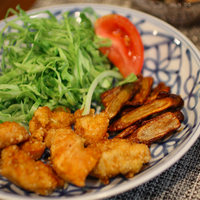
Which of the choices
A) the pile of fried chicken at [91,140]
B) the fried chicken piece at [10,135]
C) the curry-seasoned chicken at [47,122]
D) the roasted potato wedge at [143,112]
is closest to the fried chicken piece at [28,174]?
the pile of fried chicken at [91,140]

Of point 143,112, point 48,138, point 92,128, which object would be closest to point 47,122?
point 48,138

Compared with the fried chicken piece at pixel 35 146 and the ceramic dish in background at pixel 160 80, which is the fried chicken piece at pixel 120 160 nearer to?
the ceramic dish in background at pixel 160 80

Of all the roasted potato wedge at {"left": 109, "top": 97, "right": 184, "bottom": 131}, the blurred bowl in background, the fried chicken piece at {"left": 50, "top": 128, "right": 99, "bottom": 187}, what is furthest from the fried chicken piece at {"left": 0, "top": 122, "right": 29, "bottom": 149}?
the blurred bowl in background

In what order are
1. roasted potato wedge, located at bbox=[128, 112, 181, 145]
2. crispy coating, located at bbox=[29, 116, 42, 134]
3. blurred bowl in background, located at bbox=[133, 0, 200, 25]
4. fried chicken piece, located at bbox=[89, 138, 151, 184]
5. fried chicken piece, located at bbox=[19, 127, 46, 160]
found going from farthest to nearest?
blurred bowl in background, located at bbox=[133, 0, 200, 25], crispy coating, located at bbox=[29, 116, 42, 134], roasted potato wedge, located at bbox=[128, 112, 181, 145], fried chicken piece, located at bbox=[19, 127, 46, 160], fried chicken piece, located at bbox=[89, 138, 151, 184]

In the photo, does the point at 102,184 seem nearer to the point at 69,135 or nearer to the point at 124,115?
the point at 69,135

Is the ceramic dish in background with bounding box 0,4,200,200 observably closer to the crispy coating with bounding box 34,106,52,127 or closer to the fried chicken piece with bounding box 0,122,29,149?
the fried chicken piece with bounding box 0,122,29,149

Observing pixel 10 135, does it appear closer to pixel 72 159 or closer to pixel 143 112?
pixel 72 159
